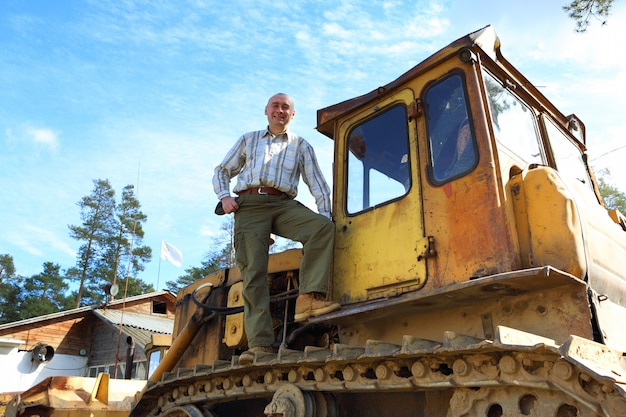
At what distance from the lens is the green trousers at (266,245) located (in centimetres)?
435

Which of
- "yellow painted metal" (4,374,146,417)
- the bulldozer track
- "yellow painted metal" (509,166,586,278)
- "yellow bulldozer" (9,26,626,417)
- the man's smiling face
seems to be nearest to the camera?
the bulldozer track

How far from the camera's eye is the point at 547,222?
3393 mm

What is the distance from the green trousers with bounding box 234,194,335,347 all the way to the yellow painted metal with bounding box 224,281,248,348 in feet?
2.25

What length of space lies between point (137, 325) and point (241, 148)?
22865 mm

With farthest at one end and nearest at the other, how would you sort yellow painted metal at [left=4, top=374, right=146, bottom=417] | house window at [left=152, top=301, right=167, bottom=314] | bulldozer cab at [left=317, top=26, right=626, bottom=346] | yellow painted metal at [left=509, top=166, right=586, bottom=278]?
house window at [left=152, top=301, right=167, bottom=314] → yellow painted metal at [left=4, top=374, right=146, bottom=417] → bulldozer cab at [left=317, top=26, right=626, bottom=346] → yellow painted metal at [left=509, top=166, right=586, bottom=278]

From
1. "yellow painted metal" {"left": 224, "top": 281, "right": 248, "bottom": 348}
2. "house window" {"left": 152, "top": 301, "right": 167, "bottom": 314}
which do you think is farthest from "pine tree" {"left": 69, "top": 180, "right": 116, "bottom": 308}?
"yellow painted metal" {"left": 224, "top": 281, "right": 248, "bottom": 348}

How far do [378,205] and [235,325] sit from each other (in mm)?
1896

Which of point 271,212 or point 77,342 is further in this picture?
point 77,342

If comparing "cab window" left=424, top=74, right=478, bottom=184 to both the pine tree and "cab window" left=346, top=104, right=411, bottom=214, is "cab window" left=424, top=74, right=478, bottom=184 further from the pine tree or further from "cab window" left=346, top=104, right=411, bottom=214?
the pine tree

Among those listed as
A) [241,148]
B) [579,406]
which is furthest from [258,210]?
[579,406]

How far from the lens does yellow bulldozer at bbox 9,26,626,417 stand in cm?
287

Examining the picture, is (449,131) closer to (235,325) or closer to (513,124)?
(513,124)

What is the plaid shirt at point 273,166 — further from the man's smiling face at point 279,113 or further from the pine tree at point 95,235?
the pine tree at point 95,235

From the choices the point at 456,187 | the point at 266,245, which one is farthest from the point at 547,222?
the point at 266,245
